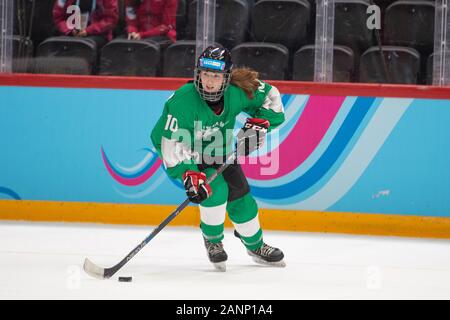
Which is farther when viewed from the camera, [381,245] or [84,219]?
[84,219]

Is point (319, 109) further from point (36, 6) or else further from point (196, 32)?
point (36, 6)

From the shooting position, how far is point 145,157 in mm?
5977

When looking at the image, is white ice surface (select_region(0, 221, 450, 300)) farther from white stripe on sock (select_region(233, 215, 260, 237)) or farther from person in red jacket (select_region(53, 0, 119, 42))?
person in red jacket (select_region(53, 0, 119, 42))

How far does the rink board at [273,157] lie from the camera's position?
5.72 metres

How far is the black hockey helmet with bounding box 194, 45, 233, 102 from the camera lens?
430 cm

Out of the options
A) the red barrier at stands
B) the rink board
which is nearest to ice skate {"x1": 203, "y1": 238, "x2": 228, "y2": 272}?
the rink board

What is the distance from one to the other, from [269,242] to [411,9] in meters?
1.65

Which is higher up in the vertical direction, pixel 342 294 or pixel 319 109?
pixel 319 109

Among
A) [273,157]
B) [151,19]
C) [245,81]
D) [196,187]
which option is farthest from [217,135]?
[151,19]

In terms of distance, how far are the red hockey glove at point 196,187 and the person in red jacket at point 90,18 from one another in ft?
6.98

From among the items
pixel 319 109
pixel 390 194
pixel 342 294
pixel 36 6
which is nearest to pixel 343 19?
pixel 319 109

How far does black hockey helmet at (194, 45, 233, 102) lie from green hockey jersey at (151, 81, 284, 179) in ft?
0.28
